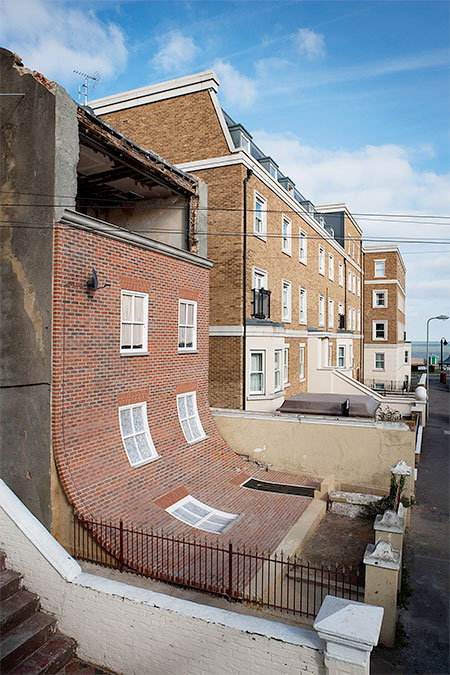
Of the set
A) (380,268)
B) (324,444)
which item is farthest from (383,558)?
(380,268)

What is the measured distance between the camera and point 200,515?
11.0 meters

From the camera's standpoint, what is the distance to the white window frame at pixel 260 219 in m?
18.5

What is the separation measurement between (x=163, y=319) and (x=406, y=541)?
8.90 m

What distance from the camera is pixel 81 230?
9.96m

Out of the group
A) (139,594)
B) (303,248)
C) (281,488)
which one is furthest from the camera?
(303,248)

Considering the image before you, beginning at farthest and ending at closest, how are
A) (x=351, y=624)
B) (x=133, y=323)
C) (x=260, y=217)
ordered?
(x=260, y=217)
(x=133, y=323)
(x=351, y=624)

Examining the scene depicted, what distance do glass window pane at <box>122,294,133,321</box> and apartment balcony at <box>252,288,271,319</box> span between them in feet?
24.3

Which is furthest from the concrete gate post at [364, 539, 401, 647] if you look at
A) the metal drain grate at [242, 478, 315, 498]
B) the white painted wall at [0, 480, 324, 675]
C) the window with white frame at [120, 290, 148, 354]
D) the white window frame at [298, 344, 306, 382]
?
the white window frame at [298, 344, 306, 382]

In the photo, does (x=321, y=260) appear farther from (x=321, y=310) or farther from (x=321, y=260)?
(x=321, y=310)

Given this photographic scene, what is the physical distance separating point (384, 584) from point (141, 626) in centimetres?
411

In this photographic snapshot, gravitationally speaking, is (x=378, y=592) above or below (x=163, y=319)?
below

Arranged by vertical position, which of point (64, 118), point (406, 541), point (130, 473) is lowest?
point (406, 541)

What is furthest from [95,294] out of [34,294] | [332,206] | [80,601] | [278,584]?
[332,206]

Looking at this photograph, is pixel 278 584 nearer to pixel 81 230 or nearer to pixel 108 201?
pixel 81 230
